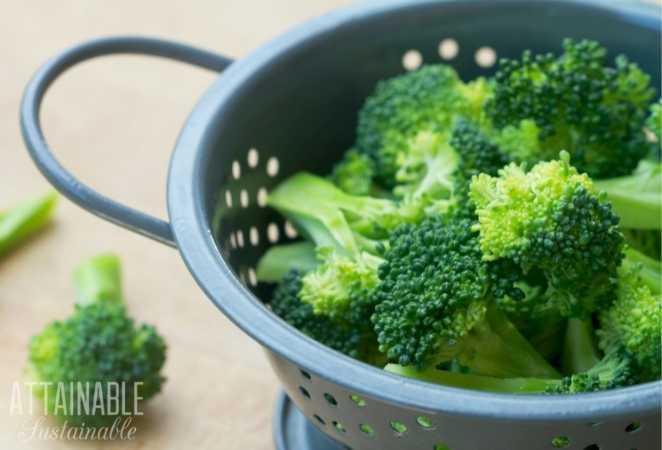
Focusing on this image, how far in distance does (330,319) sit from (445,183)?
0.21 meters

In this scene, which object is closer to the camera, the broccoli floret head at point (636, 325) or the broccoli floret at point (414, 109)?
the broccoli floret head at point (636, 325)

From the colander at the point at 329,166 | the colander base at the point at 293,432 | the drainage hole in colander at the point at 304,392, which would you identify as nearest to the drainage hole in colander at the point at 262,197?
the colander at the point at 329,166

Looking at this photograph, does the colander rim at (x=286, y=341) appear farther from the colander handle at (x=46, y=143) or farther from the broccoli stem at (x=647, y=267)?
the broccoli stem at (x=647, y=267)

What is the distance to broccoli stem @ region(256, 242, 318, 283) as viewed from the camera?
1.35 m

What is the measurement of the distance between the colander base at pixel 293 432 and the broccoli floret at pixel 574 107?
44 centimetres

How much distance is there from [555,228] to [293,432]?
0.53 m

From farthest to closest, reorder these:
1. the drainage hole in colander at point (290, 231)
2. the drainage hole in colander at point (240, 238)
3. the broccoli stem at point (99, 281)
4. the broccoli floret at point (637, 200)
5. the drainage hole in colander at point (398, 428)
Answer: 1. the broccoli stem at point (99, 281)
2. the drainage hole in colander at point (290, 231)
3. the drainage hole in colander at point (240, 238)
4. the broccoli floret at point (637, 200)
5. the drainage hole in colander at point (398, 428)

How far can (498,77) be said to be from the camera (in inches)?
50.5

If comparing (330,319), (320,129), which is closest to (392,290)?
(330,319)

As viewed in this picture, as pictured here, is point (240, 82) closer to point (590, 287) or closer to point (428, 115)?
point (428, 115)

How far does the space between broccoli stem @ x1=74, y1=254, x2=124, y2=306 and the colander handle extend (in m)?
0.43

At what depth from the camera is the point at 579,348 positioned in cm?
120

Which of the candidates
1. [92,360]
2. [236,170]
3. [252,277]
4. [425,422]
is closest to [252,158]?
[236,170]

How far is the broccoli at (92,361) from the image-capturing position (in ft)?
A: 4.80
